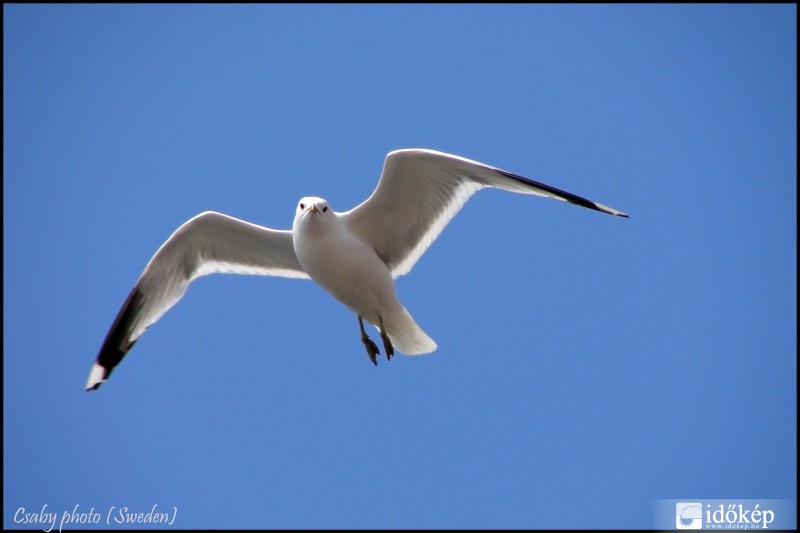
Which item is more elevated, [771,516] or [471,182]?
[471,182]

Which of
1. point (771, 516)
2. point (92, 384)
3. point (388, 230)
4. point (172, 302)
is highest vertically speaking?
point (388, 230)

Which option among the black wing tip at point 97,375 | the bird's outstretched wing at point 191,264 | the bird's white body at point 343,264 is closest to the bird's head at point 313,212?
the bird's white body at point 343,264

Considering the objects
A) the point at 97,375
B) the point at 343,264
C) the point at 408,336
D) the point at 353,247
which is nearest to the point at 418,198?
the point at 353,247

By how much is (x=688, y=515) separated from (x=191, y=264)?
4.22 meters

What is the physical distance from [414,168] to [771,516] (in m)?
3.82

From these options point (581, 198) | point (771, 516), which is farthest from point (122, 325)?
point (771, 516)

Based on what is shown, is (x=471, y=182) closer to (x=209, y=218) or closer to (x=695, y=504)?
(x=209, y=218)

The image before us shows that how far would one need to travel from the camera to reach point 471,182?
6773mm

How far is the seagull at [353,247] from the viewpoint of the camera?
668 centimetres

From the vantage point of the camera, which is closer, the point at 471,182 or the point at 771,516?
the point at 471,182

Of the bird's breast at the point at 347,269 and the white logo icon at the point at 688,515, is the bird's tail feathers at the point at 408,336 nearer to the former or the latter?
the bird's breast at the point at 347,269

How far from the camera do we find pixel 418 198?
6.90m

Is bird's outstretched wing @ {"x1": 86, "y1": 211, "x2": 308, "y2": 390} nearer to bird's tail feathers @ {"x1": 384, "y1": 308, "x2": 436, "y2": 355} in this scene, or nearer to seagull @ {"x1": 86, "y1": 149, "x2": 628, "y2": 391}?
seagull @ {"x1": 86, "y1": 149, "x2": 628, "y2": 391}

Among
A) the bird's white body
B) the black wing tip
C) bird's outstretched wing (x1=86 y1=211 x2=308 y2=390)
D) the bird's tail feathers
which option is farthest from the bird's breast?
the black wing tip
